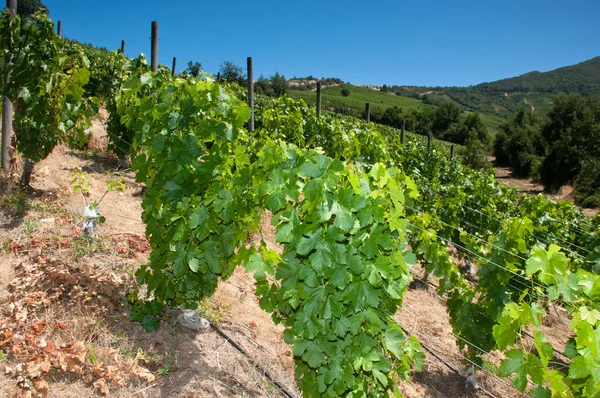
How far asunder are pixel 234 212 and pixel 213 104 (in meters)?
1.01

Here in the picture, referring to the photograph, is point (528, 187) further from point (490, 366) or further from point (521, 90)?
point (521, 90)

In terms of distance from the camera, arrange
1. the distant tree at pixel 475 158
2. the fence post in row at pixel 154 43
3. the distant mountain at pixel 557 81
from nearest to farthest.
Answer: the fence post in row at pixel 154 43 → the distant tree at pixel 475 158 → the distant mountain at pixel 557 81

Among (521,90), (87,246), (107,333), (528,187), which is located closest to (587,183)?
(528,187)

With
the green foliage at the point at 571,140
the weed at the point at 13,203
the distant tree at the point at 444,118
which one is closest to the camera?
the weed at the point at 13,203

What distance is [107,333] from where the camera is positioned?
3.36 meters

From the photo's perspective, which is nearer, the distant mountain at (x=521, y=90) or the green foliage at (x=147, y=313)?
the green foliage at (x=147, y=313)

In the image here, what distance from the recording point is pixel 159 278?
343cm

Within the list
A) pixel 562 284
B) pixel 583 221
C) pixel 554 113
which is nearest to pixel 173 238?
pixel 562 284

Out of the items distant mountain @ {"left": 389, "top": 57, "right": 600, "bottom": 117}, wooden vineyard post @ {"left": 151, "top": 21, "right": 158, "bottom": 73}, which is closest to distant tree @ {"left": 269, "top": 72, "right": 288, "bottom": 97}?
wooden vineyard post @ {"left": 151, "top": 21, "right": 158, "bottom": 73}

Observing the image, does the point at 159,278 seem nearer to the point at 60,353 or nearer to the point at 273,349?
the point at 60,353

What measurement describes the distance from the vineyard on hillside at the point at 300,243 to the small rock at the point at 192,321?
202mm

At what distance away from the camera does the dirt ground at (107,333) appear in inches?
116

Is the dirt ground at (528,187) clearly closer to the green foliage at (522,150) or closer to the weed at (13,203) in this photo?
the green foliage at (522,150)

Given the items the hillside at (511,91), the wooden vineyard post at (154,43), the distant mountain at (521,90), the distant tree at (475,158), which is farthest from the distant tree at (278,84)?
the distant mountain at (521,90)
